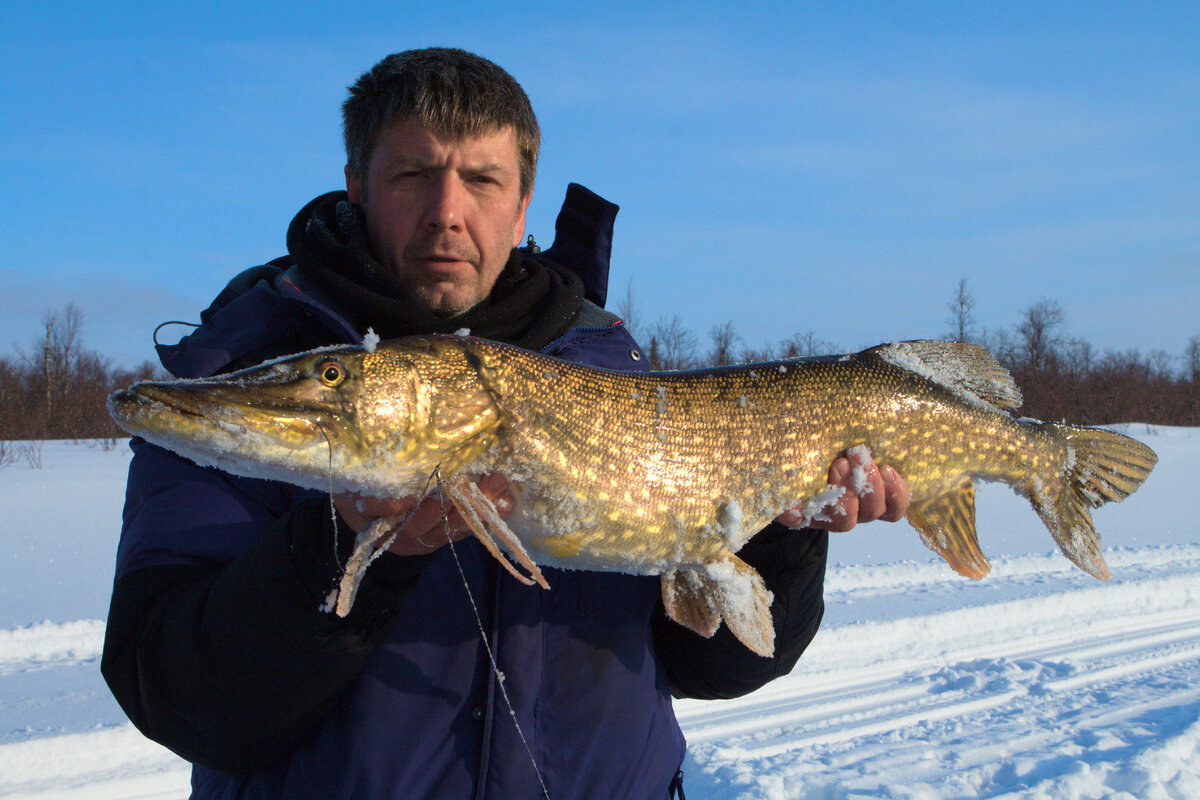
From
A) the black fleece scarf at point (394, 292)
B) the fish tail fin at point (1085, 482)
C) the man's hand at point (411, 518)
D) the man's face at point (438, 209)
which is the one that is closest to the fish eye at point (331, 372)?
the man's hand at point (411, 518)

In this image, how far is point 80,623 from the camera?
16.0 ft

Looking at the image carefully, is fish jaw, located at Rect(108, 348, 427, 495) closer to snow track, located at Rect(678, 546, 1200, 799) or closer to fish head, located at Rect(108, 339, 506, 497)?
fish head, located at Rect(108, 339, 506, 497)

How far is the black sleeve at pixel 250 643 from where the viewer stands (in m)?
1.54

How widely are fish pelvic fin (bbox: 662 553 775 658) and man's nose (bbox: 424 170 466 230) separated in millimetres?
1065

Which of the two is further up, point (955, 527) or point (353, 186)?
point (353, 186)

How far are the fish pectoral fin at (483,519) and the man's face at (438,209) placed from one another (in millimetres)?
687

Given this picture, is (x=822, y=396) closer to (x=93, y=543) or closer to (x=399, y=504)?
(x=399, y=504)

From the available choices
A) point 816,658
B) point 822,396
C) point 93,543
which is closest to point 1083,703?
point 816,658

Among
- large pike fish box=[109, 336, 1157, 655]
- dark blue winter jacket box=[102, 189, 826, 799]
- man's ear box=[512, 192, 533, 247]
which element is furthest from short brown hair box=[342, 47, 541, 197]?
large pike fish box=[109, 336, 1157, 655]

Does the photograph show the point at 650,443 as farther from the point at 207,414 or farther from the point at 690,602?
the point at 207,414

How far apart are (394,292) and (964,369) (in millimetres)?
1720

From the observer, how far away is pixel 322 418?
159 centimetres

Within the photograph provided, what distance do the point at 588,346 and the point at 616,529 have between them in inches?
24.2

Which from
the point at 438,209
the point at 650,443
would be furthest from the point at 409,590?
the point at 438,209
